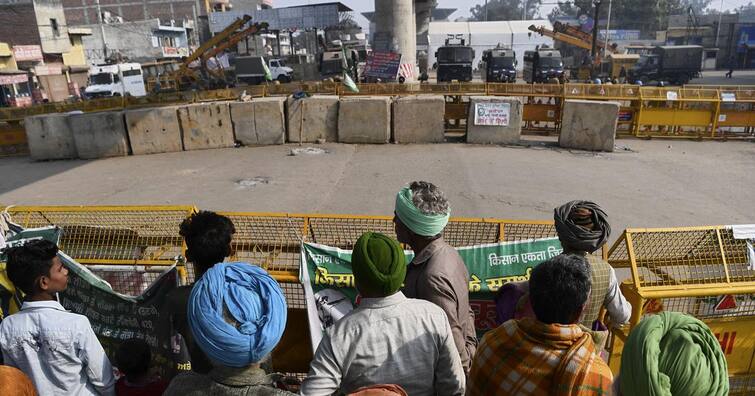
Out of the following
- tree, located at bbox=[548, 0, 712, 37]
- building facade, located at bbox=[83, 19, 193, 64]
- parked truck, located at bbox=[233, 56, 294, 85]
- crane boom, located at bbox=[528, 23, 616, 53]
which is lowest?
parked truck, located at bbox=[233, 56, 294, 85]

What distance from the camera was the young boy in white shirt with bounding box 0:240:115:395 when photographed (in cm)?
248

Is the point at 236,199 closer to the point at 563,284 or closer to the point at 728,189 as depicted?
the point at 563,284

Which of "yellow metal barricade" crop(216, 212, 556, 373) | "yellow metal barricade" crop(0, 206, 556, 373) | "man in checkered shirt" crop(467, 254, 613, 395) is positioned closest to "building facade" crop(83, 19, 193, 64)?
"yellow metal barricade" crop(0, 206, 556, 373)

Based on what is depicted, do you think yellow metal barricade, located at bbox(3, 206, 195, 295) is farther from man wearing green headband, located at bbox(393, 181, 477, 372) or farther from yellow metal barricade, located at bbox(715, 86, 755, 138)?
yellow metal barricade, located at bbox(715, 86, 755, 138)

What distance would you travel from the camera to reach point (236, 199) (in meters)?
9.50

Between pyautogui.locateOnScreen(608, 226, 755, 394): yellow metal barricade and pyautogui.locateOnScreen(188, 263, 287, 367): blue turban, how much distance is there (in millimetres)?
2531

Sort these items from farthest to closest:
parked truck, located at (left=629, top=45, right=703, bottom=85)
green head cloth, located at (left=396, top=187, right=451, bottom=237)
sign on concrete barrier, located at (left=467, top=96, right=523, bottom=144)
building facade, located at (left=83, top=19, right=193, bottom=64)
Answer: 1. building facade, located at (left=83, top=19, right=193, bottom=64)
2. parked truck, located at (left=629, top=45, right=703, bottom=85)
3. sign on concrete barrier, located at (left=467, top=96, right=523, bottom=144)
4. green head cloth, located at (left=396, top=187, right=451, bottom=237)

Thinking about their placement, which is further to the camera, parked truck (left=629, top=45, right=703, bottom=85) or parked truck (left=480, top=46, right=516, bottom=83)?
parked truck (left=629, top=45, right=703, bottom=85)

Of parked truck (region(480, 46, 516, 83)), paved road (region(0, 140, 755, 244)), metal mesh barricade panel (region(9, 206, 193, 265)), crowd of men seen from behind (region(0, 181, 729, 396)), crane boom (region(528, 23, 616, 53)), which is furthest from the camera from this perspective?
crane boom (region(528, 23, 616, 53))

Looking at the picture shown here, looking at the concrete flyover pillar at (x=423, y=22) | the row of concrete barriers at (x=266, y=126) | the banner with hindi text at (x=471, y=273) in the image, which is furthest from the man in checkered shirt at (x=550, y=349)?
the concrete flyover pillar at (x=423, y=22)

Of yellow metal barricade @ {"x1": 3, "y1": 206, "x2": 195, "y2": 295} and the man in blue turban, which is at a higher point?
the man in blue turban

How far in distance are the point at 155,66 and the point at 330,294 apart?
44.2m

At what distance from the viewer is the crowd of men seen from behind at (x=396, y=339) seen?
5.30 ft

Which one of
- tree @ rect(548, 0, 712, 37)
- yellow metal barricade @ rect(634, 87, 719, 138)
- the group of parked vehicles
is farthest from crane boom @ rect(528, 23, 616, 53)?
tree @ rect(548, 0, 712, 37)
